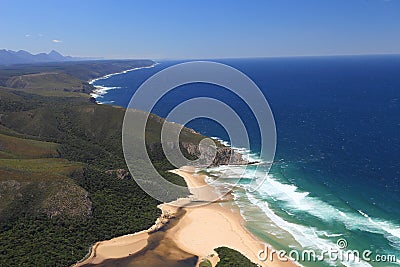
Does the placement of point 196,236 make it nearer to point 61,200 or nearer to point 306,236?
point 306,236

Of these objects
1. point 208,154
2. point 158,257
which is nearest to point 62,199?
point 158,257

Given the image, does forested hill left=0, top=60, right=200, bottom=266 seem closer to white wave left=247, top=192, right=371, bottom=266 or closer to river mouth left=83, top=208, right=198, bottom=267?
river mouth left=83, top=208, right=198, bottom=267

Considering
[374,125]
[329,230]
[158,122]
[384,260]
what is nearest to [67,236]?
[329,230]

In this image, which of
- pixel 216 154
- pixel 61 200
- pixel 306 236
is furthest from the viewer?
pixel 216 154

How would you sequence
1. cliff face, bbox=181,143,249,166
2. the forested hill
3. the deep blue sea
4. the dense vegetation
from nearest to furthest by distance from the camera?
the forested hill
the dense vegetation
the deep blue sea
cliff face, bbox=181,143,249,166

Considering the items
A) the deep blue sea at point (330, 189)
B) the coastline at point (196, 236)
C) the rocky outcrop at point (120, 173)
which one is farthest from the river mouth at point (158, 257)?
the rocky outcrop at point (120, 173)

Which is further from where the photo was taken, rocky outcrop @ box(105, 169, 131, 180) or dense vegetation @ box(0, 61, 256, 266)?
rocky outcrop @ box(105, 169, 131, 180)

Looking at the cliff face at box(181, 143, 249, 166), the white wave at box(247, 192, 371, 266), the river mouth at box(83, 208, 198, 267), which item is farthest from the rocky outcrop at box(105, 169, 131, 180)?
the white wave at box(247, 192, 371, 266)

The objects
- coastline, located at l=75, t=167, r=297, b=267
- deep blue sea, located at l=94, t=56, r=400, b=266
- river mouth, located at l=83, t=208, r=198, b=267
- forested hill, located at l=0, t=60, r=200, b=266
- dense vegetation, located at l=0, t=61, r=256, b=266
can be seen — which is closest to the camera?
river mouth, located at l=83, t=208, r=198, b=267

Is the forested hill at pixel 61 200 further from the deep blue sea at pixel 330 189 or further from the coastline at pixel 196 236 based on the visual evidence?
the deep blue sea at pixel 330 189
